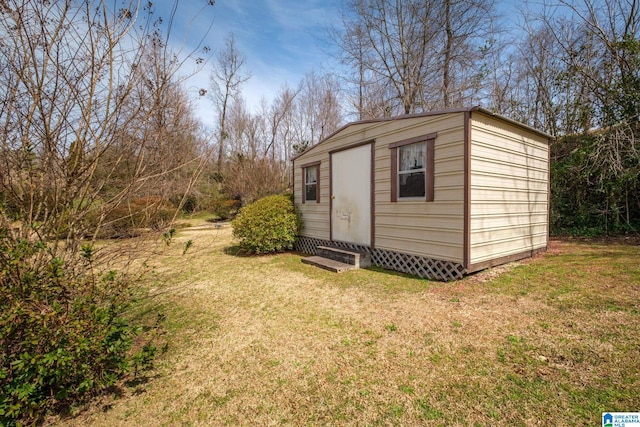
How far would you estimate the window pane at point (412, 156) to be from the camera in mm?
5219

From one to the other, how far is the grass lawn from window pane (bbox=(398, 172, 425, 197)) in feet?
5.28

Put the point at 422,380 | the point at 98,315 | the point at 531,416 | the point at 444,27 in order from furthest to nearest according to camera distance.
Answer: the point at 444,27, the point at 422,380, the point at 98,315, the point at 531,416

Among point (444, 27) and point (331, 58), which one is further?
point (331, 58)

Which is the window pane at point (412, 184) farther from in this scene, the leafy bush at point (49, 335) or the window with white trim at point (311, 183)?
the leafy bush at point (49, 335)

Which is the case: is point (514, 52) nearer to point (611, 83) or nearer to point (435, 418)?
point (611, 83)

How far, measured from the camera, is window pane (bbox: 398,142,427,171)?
17.1ft

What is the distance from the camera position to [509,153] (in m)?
5.46

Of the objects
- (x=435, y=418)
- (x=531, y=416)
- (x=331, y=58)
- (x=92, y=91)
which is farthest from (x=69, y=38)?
(x=331, y=58)

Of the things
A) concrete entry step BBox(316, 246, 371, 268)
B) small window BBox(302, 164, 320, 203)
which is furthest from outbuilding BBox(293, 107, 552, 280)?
small window BBox(302, 164, 320, 203)

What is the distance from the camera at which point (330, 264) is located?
6223 mm

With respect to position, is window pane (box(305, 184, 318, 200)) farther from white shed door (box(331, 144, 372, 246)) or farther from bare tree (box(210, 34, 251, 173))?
bare tree (box(210, 34, 251, 173))

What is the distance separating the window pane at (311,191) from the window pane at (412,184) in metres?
2.86

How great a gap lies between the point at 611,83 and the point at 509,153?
6.32 meters

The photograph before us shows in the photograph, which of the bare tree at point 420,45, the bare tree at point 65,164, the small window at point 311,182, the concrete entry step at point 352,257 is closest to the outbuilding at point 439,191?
the concrete entry step at point 352,257
